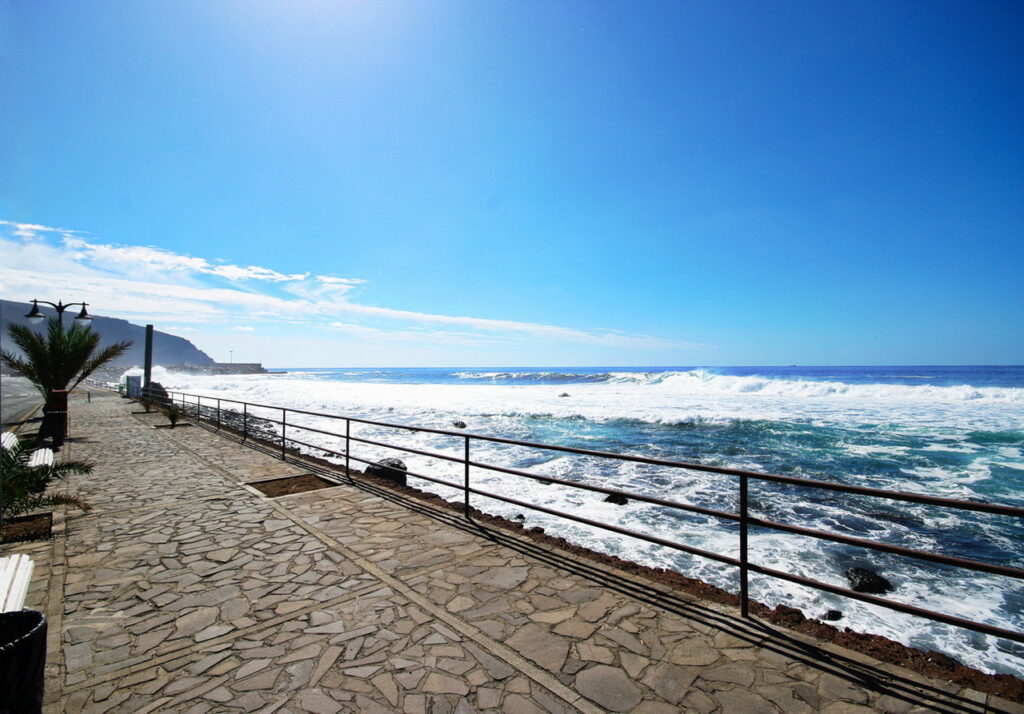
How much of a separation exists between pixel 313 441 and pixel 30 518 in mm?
9386

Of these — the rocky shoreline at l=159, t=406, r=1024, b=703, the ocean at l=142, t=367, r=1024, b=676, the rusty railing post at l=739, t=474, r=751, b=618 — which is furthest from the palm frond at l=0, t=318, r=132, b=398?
the rusty railing post at l=739, t=474, r=751, b=618

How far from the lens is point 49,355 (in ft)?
42.0

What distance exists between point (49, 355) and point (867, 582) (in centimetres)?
1816

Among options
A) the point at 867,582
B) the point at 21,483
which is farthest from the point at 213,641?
the point at 867,582

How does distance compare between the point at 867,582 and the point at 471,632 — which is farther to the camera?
the point at 867,582

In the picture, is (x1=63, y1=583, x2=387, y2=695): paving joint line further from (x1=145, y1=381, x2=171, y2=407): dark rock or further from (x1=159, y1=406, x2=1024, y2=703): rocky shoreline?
(x1=145, y1=381, x2=171, y2=407): dark rock

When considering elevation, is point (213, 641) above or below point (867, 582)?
above

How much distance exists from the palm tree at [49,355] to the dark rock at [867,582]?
1637cm

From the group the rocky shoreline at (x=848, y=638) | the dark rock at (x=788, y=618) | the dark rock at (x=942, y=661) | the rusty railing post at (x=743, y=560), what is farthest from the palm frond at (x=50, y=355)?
the dark rock at (x=942, y=661)

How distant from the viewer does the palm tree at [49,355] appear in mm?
12273

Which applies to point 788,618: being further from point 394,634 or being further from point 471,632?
point 394,634

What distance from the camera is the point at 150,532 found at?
542 centimetres

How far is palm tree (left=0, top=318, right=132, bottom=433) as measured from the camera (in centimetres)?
1227

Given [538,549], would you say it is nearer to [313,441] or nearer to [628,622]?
[628,622]
